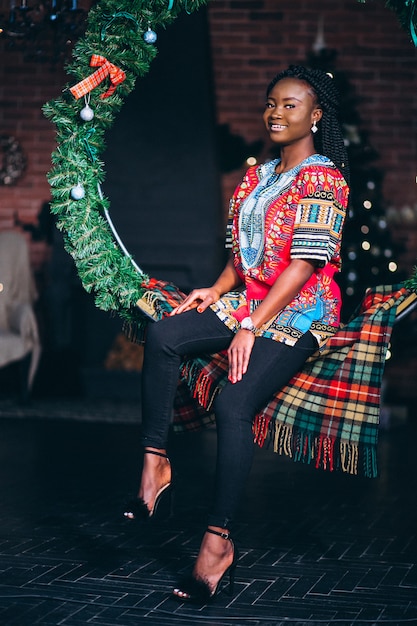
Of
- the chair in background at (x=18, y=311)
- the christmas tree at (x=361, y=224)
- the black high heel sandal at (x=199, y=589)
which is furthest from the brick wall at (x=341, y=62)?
the black high heel sandal at (x=199, y=589)

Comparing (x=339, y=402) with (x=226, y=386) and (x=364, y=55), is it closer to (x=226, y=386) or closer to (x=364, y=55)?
(x=226, y=386)

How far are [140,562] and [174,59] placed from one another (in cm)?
569

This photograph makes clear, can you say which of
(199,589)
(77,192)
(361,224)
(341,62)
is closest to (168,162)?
(341,62)

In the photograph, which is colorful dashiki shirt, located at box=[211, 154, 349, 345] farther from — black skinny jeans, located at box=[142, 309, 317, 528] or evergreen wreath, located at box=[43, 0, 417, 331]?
evergreen wreath, located at box=[43, 0, 417, 331]

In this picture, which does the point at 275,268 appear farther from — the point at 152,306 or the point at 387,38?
the point at 387,38

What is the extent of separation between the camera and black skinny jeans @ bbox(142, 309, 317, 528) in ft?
10.5

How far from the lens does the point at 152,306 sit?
12.0 feet

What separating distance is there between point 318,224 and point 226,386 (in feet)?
1.95

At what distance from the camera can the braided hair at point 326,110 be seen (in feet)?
11.6

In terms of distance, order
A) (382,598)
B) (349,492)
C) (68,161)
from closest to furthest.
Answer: (382,598)
(68,161)
(349,492)

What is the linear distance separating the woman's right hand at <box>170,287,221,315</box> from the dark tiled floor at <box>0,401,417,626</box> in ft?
2.54

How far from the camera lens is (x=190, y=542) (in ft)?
12.9

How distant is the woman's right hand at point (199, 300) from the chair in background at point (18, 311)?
4.29m

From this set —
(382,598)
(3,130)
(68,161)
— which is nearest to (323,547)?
(382,598)
